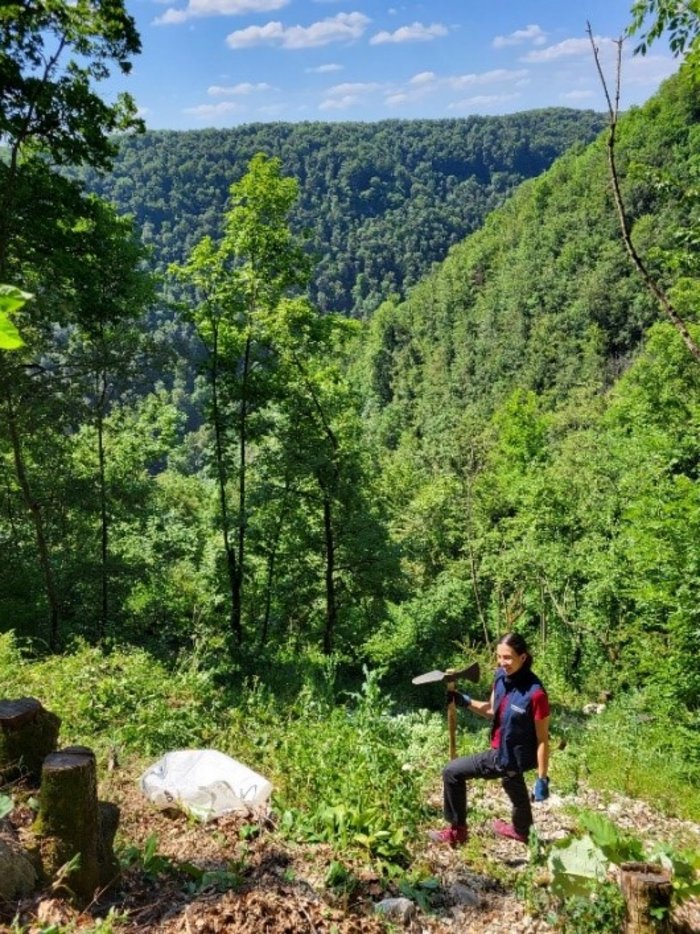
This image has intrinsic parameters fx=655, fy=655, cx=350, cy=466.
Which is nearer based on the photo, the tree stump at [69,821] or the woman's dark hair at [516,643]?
the tree stump at [69,821]

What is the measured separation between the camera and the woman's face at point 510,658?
14.1ft

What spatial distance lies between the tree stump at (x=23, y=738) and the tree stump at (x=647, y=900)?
3459 mm

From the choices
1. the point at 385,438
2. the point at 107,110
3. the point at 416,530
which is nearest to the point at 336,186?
the point at 385,438

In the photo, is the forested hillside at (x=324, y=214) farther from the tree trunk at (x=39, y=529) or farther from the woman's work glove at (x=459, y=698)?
the woman's work glove at (x=459, y=698)

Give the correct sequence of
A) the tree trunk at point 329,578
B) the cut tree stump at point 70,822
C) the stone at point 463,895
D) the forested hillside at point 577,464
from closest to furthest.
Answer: the cut tree stump at point 70,822, the stone at point 463,895, the forested hillside at point 577,464, the tree trunk at point 329,578

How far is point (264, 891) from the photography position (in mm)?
3564

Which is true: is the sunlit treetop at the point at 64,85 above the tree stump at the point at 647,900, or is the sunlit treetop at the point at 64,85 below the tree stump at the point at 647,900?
above

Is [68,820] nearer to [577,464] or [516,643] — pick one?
[516,643]

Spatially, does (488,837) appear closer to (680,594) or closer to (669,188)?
(669,188)

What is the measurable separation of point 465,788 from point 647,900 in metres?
1.40

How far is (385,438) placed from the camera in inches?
3199

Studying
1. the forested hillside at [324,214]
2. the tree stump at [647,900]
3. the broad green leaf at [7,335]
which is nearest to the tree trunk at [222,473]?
the tree stump at [647,900]

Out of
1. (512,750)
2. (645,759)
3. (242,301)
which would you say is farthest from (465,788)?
(242,301)

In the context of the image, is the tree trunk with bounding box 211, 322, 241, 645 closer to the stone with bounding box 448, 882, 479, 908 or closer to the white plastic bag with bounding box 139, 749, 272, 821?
the white plastic bag with bounding box 139, 749, 272, 821
